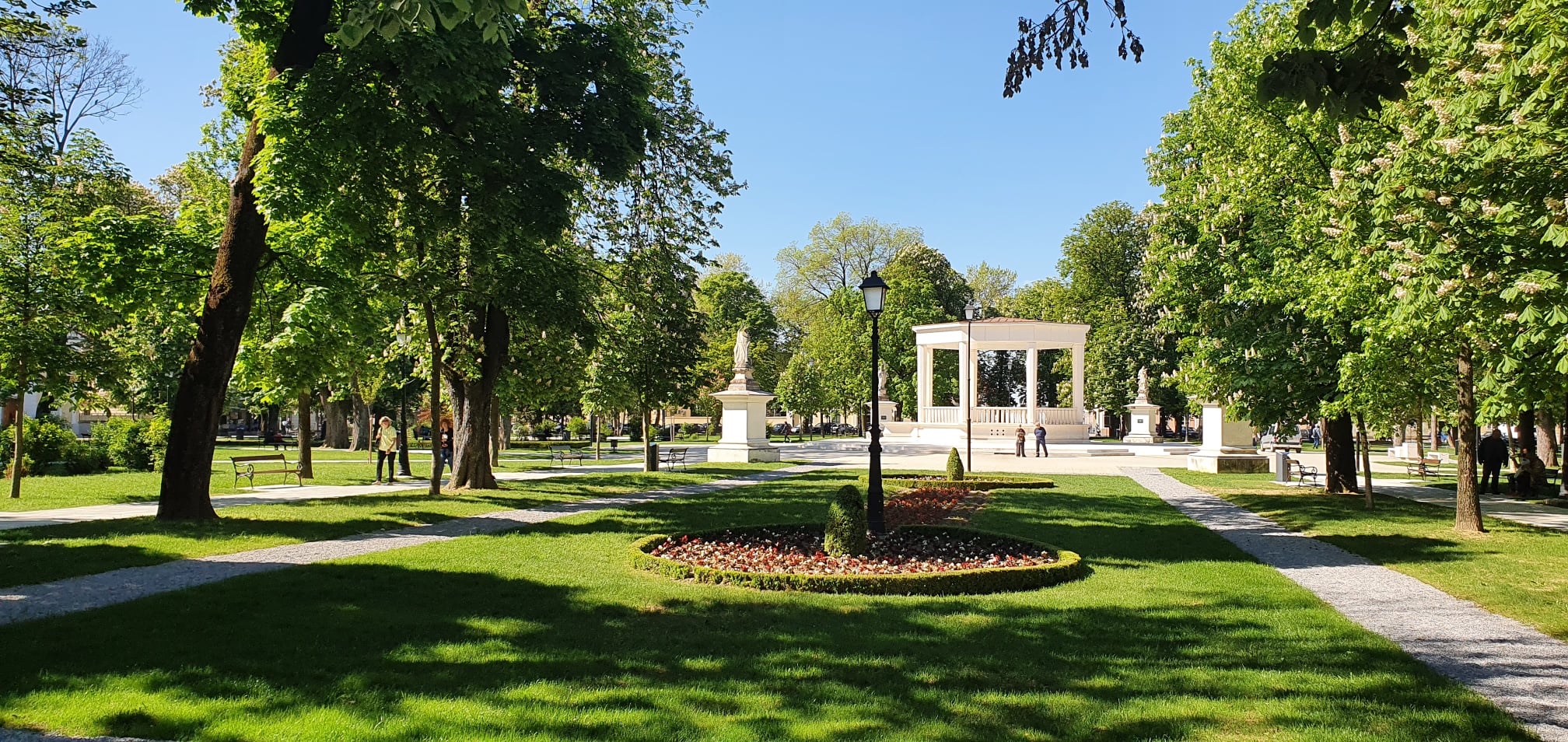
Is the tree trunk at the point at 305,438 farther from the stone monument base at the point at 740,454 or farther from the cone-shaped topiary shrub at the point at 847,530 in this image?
the cone-shaped topiary shrub at the point at 847,530

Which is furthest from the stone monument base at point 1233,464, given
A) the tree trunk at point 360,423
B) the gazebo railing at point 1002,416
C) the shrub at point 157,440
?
the tree trunk at point 360,423

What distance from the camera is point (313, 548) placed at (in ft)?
34.6

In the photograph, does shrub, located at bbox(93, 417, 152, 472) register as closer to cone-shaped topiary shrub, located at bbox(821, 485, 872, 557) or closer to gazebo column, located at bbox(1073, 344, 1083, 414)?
cone-shaped topiary shrub, located at bbox(821, 485, 872, 557)

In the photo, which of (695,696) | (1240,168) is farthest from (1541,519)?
(695,696)

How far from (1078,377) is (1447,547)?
30182 mm

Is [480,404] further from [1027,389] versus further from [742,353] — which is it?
[1027,389]

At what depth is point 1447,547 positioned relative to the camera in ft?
38.2

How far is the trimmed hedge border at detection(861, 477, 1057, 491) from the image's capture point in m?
20.0

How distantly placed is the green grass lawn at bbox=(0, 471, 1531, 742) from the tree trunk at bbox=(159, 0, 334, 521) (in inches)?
176

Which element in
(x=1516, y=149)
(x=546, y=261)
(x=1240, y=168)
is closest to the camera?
(x=1516, y=149)

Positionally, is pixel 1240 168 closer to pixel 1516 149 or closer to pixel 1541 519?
pixel 1541 519

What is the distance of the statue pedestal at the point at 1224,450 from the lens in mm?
26266

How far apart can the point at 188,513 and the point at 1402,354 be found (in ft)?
57.1

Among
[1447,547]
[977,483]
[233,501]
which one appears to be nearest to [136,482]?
[233,501]
